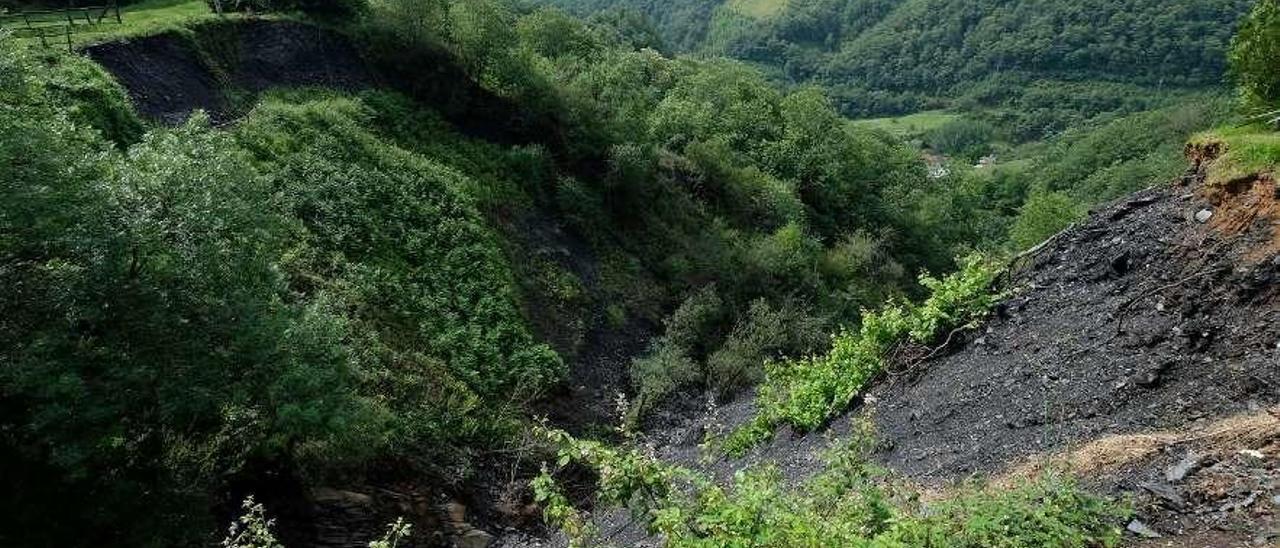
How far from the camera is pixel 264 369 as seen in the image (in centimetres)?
1185

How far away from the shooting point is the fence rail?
22328 millimetres

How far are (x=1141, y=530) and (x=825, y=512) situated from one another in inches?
106

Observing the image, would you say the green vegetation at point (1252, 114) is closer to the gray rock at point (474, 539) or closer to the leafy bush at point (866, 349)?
the leafy bush at point (866, 349)

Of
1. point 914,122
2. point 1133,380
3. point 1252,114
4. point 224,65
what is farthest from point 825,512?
point 914,122

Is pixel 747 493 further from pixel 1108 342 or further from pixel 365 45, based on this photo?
pixel 365 45

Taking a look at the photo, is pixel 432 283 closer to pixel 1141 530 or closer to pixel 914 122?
pixel 1141 530

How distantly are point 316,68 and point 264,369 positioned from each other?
67.0 ft

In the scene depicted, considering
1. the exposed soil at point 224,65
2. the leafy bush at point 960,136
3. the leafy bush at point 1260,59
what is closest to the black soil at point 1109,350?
the leafy bush at point 1260,59

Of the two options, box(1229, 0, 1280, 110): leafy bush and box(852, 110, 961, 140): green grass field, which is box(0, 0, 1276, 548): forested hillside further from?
box(852, 110, 961, 140): green grass field

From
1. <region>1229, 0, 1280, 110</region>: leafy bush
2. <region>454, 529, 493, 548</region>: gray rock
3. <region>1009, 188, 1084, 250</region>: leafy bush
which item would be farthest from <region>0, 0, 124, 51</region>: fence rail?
<region>1009, 188, 1084, 250</region>: leafy bush

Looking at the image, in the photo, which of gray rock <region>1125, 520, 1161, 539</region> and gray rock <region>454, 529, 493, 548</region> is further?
gray rock <region>454, 529, 493, 548</region>

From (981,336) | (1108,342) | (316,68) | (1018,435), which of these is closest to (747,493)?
(1018,435)

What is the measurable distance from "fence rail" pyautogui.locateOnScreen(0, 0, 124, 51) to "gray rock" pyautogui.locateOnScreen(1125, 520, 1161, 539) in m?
Result: 26.2

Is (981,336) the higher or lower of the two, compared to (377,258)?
higher
